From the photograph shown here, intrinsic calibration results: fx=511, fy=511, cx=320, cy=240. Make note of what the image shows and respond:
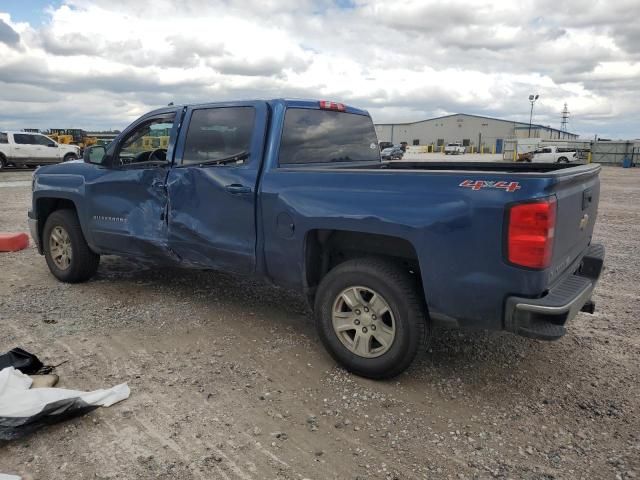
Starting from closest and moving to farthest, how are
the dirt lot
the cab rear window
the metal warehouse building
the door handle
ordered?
1. the dirt lot
2. the door handle
3. the cab rear window
4. the metal warehouse building

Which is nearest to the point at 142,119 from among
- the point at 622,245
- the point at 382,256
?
the point at 382,256

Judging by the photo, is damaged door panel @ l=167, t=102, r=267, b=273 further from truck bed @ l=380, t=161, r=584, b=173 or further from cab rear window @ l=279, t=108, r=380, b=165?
truck bed @ l=380, t=161, r=584, b=173

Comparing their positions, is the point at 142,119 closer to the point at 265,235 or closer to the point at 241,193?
the point at 241,193

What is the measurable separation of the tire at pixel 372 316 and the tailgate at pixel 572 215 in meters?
0.89

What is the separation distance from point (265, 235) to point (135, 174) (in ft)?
5.64

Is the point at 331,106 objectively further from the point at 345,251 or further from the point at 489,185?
the point at 489,185

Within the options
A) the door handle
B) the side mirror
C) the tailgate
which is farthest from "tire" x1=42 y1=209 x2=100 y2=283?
the tailgate

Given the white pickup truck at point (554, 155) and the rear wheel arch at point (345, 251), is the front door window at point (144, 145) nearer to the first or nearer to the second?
the rear wheel arch at point (345, 251)

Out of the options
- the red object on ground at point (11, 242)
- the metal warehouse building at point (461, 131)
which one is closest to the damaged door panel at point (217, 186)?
the red object on ground at point (11, 242)

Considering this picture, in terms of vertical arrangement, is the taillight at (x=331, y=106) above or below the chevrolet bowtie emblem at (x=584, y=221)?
above

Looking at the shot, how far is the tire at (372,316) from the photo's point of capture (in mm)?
3320

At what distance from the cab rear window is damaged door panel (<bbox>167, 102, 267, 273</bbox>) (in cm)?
24

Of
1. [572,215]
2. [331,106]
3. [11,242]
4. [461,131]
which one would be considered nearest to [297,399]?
[572,215]

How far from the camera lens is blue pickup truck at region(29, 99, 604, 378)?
9.54 ft
